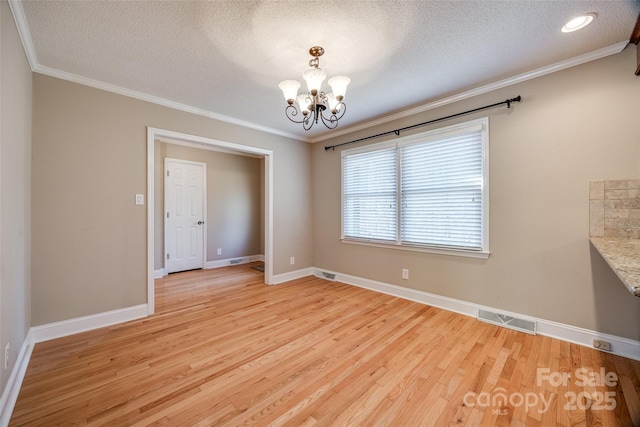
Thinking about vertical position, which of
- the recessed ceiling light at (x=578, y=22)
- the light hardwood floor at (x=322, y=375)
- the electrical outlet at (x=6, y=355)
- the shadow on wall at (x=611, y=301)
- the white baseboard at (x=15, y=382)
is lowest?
the light hardwood floor at (x=322, y=375)

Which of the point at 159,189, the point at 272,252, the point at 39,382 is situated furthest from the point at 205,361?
the point at 159,189

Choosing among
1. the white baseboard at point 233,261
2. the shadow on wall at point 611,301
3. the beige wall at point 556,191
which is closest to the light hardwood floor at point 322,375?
the shadow on wall at point 611,301

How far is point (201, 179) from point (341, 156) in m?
2.99

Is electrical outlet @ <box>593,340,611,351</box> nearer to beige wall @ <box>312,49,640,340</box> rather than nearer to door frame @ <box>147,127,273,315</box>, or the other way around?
beige wall @ <box>312,49,640,340</box>

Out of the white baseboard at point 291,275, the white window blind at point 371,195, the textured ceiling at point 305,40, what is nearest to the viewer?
the textured ceiling at point 305,40

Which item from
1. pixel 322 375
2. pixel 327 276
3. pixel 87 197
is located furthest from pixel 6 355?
pixel 327 276

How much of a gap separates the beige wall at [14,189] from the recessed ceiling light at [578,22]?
361 centimetres

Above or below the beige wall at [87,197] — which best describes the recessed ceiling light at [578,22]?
above

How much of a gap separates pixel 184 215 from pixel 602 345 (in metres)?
5.95

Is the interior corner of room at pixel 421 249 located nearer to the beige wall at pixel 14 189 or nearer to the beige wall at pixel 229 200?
the beige wall at pixel 14 189

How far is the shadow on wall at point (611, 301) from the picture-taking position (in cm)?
202

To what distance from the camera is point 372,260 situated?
12.6 feet

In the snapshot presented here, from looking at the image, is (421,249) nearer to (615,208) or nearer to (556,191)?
(556,191)

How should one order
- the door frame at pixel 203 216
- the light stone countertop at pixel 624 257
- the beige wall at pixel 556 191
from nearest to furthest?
the light stone countertop at pixel 624 257
the beige wall at pixel 556 191
the door frame at pixel 203 216
